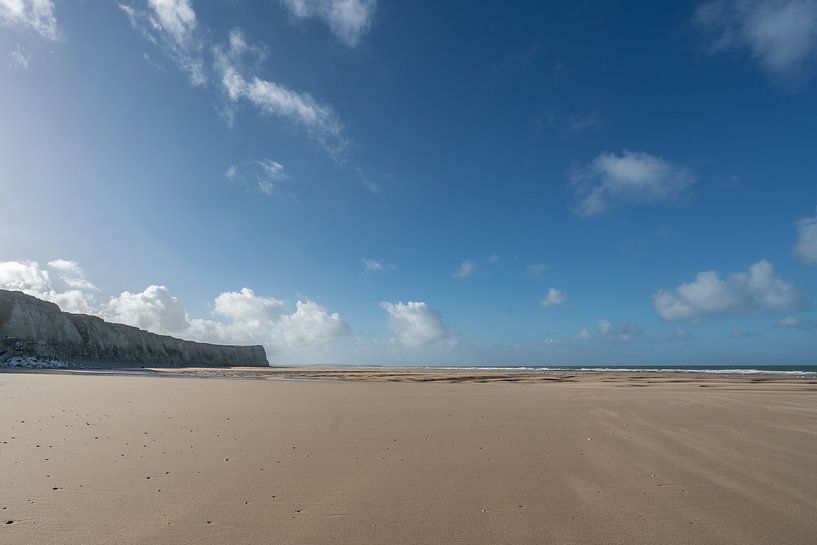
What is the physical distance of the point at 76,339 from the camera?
6206 centimetres

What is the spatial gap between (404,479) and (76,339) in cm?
7445

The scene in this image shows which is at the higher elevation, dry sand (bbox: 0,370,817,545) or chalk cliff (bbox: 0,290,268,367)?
chalk cliff (bbox: 0,290,268,367)

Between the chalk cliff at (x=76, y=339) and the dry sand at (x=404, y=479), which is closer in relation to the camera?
the dry sand at (x=404, y=479)

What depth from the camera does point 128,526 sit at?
3889 mm

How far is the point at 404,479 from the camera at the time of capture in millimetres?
5375

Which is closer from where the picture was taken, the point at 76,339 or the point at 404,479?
the point at 404,479

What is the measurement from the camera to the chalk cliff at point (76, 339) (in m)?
51.7

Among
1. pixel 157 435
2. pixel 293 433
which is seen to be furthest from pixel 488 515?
pixel 157 435

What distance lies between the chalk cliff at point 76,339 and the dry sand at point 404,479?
2032 inches

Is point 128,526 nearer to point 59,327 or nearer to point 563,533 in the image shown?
point 563,533

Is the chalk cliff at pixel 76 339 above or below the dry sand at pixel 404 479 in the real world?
above

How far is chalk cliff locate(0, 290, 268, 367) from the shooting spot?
51.7 m

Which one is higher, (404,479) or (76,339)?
(76,339)

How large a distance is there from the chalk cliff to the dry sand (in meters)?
51.6
